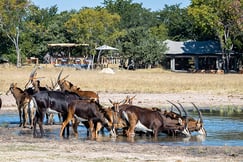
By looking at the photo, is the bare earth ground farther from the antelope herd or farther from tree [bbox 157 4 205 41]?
tree [bbox 157 4 205 41]

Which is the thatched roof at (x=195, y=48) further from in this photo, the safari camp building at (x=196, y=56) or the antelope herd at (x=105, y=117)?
the antelope herd at (x=105, y=117)

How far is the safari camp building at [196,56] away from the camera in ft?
281

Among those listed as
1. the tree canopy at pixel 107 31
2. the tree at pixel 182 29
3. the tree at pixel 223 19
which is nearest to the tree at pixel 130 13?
the tree at pixel 182 29

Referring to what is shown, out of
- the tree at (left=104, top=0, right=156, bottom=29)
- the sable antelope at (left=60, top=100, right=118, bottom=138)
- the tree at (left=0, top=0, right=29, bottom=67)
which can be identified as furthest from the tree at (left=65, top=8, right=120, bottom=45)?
the sable antelope at (left=60, top=100, right=118, bottom=138)

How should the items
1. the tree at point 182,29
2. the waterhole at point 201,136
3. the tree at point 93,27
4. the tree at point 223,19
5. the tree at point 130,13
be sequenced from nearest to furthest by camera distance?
the waterhole at point 201,136 → the tree at point 223,19 → the tree at point 93,27 → the tree at point 182,29 → the tree at point 130,13

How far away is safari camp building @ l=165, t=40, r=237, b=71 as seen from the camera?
281ft

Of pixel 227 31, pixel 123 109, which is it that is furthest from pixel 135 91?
pixel 227 31

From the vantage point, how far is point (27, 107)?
22.2 meters

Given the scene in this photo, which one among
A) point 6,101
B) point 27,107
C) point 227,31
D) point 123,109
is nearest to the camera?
point 123,109

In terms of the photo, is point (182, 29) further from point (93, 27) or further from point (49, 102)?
point (49, 102)

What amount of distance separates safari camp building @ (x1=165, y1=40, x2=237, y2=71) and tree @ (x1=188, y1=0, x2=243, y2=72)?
3526 millimetres

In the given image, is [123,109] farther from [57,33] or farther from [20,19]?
[57,33]

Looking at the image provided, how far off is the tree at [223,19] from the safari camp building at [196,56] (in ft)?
11.6

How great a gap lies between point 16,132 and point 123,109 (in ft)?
11.3
